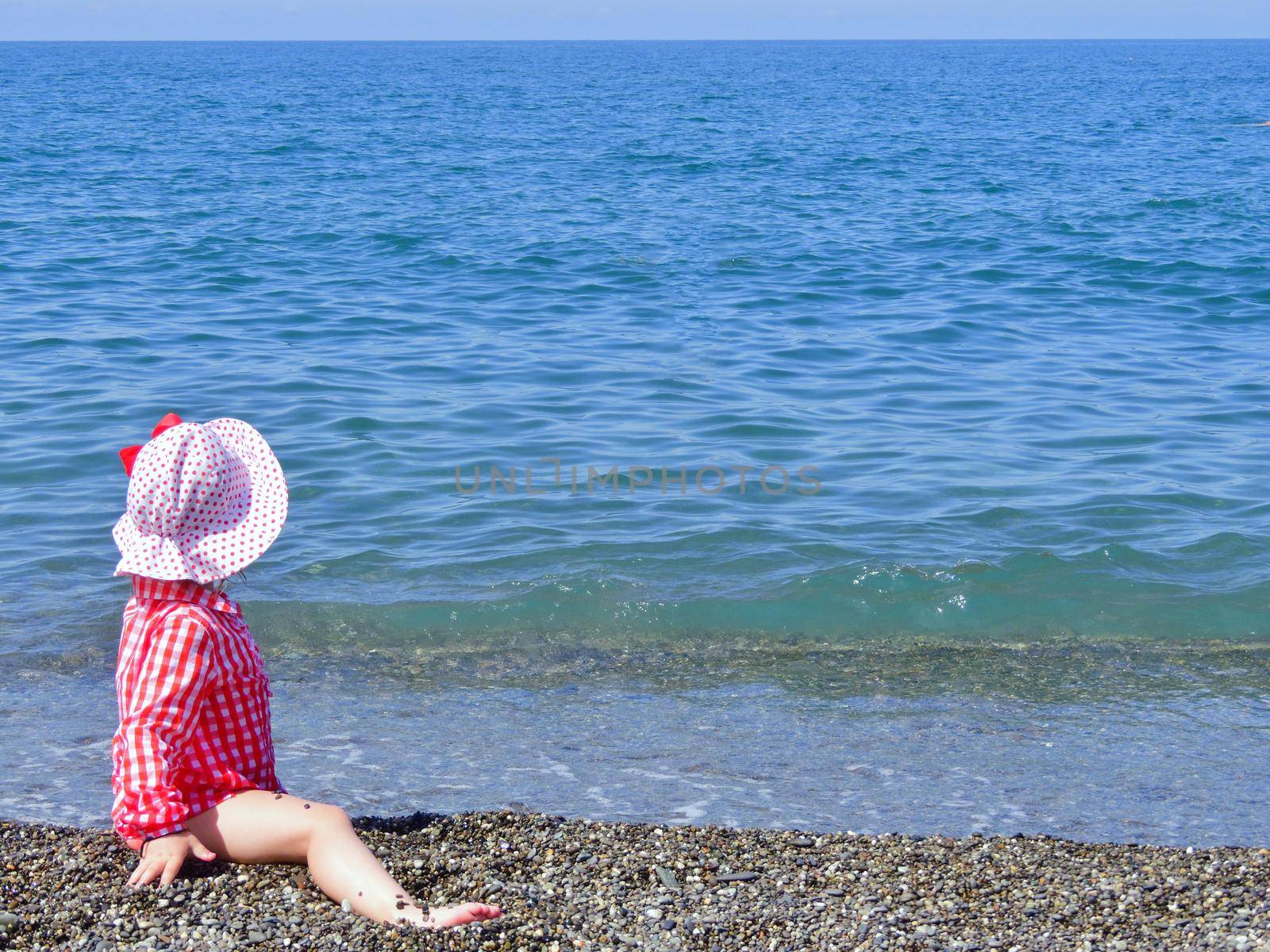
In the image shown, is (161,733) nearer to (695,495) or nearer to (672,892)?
(672,892)

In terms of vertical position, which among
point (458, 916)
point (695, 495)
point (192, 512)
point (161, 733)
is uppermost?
point (192, 512)

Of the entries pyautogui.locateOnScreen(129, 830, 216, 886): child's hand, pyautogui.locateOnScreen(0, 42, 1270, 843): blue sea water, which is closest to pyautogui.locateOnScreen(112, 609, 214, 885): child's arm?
pyautogui.locateOnScreen(129, 830, 216, 886): child's hand

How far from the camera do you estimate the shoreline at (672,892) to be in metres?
3.41

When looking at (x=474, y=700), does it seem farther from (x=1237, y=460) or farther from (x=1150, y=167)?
(x=1150, y=167)

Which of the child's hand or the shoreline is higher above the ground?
the child's hand

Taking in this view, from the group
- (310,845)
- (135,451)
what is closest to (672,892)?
(310,845)

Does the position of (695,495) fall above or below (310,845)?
below

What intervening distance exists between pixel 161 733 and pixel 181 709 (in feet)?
0.26

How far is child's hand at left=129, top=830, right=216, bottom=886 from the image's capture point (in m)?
3.59

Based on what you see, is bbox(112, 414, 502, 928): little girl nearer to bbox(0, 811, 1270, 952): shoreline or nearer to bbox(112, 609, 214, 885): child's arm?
bbox(112, 609, 214, 885): child's arm

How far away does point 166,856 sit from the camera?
3613 millimetres

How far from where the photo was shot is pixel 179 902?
3529 millimetres

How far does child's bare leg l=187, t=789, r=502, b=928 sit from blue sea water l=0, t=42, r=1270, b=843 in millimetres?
1089

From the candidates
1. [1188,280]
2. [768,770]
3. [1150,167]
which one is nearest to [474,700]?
[768,770]
